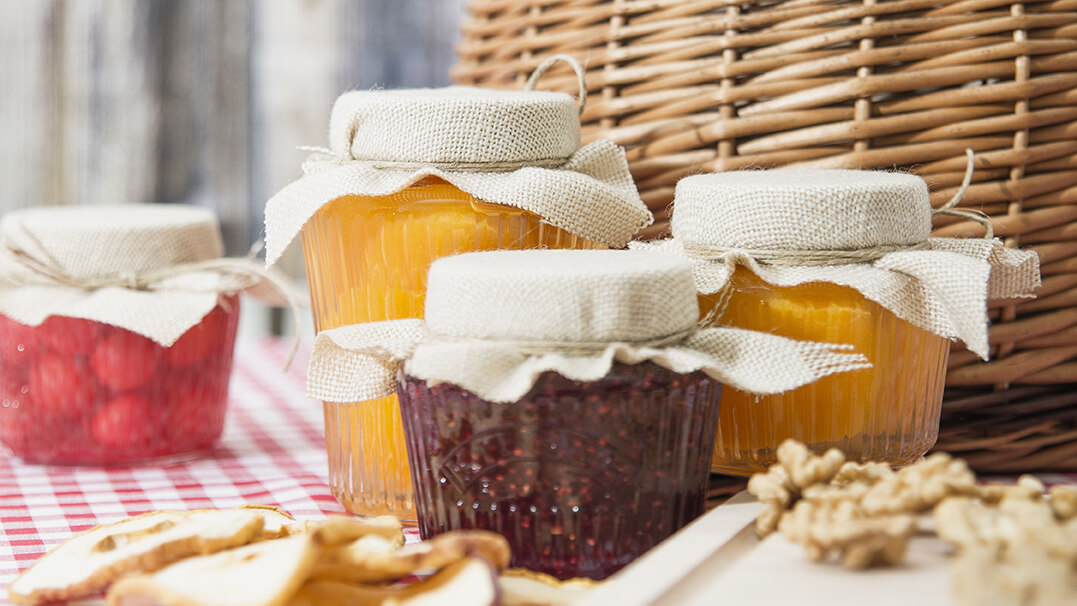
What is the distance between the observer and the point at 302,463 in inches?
34.4

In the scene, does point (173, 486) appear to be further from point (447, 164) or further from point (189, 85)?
point (189, 85)

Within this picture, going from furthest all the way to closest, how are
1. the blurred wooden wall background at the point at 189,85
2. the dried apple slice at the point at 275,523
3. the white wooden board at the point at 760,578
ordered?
the blurred wooden wall background at the point at 189,85
the dried apple slice at the point at 275,523
the white wooden board at the point at 760,578

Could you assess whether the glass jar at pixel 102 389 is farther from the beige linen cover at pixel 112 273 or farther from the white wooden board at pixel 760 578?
the white wooden board at pixel 760 578

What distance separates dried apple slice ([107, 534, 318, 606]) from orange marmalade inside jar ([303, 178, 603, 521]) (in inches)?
6.9

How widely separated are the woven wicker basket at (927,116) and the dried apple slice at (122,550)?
333 millimetres

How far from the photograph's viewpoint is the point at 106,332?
2.63 feet

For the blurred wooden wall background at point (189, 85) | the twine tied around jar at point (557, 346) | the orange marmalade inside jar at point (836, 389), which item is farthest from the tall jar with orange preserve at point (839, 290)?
the blurred wooden wall background at point (189, 85)

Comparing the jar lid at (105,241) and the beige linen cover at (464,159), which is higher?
the beige linen cover at (464,159)

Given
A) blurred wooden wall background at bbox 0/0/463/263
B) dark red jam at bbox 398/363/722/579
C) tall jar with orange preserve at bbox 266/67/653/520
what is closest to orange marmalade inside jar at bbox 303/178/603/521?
tall jar with orange preserve at bbox 266/67/653/520

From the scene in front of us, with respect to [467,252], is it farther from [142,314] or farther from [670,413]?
[142,314]

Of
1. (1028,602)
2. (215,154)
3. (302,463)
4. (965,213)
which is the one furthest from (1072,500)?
(215,154)

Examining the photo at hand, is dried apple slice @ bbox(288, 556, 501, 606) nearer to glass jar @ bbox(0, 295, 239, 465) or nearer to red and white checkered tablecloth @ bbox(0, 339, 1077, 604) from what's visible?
red and white checkered tablecloth @ bbox(0, 339, 1077, 604)

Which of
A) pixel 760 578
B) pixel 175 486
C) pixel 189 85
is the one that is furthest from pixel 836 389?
pixel 189 85

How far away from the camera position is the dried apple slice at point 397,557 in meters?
0.50
